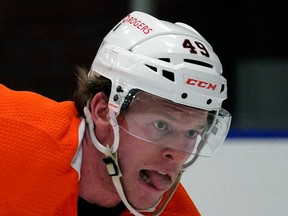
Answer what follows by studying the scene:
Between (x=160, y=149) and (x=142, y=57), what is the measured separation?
19 centimetres

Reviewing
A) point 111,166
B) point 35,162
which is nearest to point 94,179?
point 111,166

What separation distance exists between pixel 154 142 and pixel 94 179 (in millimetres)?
172

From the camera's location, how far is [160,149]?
1662 mm

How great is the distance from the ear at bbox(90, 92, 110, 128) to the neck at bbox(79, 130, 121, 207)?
0.13ft

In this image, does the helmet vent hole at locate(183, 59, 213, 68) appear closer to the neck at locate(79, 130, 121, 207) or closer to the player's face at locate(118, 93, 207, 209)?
the player's face at locate(118, 93, 207, 209)

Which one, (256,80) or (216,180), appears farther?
(256,80)

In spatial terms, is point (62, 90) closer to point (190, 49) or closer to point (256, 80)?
point (256, 80)

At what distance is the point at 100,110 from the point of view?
171 centimetres

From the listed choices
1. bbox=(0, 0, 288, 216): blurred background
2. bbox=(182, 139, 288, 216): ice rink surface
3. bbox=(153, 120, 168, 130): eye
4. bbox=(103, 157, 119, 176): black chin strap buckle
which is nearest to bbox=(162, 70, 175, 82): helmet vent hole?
bbox=(153, 120, 168, 130): eye

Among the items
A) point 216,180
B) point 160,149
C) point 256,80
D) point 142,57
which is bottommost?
point 216,180

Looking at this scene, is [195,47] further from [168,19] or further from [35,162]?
[168,19]

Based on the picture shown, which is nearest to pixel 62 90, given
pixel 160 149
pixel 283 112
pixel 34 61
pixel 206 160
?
pixel 34 61

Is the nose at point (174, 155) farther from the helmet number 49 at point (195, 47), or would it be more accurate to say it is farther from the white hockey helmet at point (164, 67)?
the helmet number 49 at point (195, 47)

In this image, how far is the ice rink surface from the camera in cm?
223
